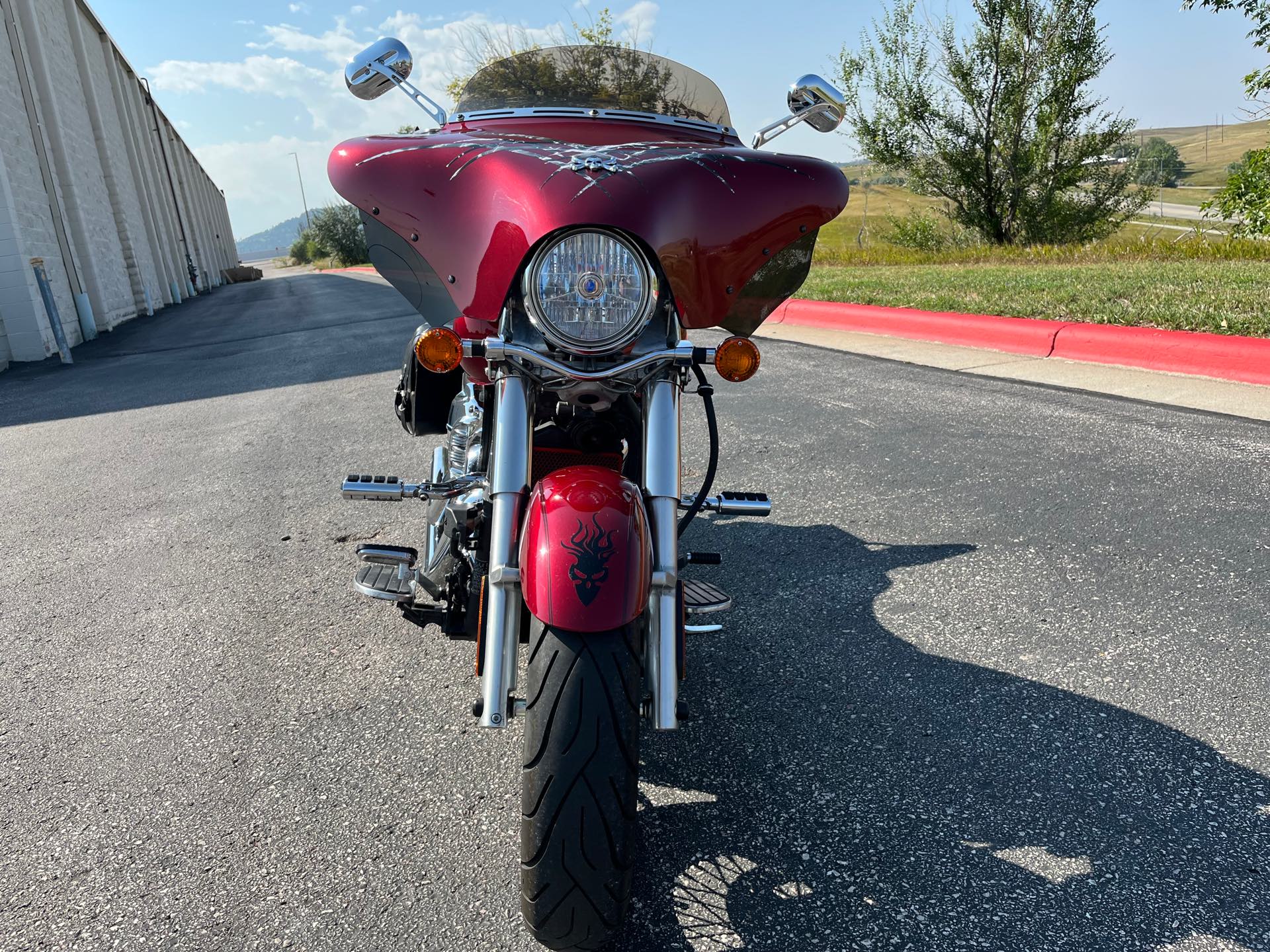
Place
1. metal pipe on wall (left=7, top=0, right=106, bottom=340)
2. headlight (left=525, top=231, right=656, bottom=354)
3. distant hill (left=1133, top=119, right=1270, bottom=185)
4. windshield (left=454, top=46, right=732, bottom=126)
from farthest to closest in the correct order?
distant hill (left=1133, top=119, right=1270, bottom=185) < metal pipe on wall (left=7, top=0, right=106, bottom=340) < windshield (left=454, top=46, right=732, bottom=126) < headlight (left=525, top=231, right=656, bottom=354)

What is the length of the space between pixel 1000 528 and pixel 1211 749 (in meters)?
1.73

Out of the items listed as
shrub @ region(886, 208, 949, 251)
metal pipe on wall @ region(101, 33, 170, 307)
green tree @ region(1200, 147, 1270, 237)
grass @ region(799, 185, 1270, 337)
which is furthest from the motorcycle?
metal pipe on wall @ region(101, 33, 170, 307)

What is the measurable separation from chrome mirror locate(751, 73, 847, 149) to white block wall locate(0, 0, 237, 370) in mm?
13688

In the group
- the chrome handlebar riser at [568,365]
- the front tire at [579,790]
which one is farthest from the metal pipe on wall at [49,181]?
the front tire at [579,790]

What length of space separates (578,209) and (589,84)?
128cm

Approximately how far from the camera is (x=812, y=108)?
10.0 feet

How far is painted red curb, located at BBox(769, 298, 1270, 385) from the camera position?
6.39m

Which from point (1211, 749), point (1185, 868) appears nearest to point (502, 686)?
point (1185, 868)

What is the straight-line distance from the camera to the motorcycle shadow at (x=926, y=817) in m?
1.92

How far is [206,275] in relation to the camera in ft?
136

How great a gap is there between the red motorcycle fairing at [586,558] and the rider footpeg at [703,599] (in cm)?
45

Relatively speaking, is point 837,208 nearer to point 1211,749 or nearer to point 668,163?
point 668,163

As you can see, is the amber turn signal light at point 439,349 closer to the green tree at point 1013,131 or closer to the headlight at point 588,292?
the headlight at point 588,292

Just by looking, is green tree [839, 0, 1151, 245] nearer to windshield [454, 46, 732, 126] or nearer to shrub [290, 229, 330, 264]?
windshield [454, 46, 732, 126]
